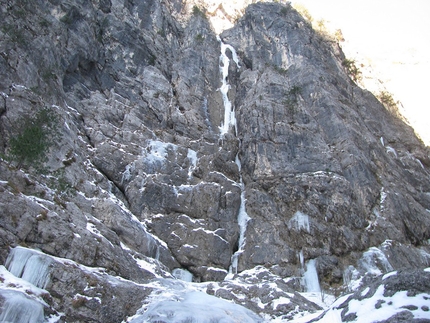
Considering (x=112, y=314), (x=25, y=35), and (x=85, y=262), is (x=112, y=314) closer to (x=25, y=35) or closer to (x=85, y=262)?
(x=85, y=262)

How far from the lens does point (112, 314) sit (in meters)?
17.8

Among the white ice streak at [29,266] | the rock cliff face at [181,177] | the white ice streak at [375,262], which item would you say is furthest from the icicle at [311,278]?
the white ice streak at [29,266]

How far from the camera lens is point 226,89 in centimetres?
5134

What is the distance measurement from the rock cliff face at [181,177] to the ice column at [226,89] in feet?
0.87

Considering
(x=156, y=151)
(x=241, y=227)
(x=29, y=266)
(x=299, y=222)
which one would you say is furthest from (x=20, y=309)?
(x=299, y=222)

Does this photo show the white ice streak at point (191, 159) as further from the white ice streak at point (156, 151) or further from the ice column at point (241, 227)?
the ice column at point (241, 227)

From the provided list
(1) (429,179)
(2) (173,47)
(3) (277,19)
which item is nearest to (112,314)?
(1) (429,179)

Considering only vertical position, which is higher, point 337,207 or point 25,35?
point 25,35

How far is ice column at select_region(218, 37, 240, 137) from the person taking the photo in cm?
4572

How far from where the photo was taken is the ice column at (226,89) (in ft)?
150

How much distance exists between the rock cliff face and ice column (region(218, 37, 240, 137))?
27cm

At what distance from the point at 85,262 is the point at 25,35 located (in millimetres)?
24396

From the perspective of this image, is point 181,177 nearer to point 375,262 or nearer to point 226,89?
point 375,262

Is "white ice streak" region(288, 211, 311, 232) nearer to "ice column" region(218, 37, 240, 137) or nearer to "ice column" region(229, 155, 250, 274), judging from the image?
"ice column" region(229, 155, 250, 274)
